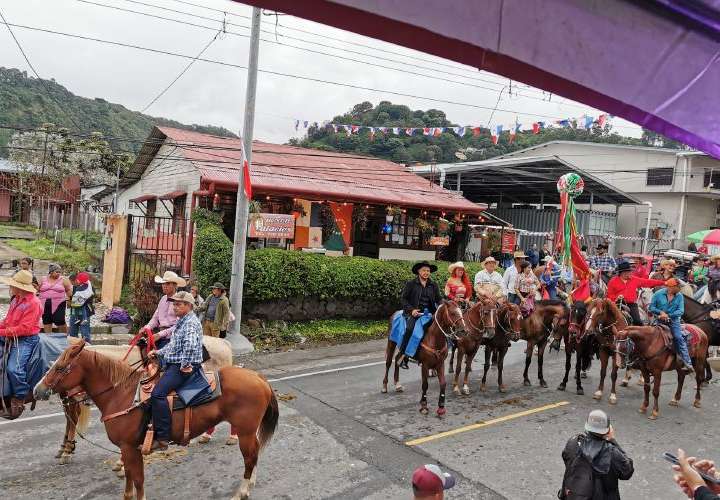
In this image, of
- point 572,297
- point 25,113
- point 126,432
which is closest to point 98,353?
point 126,432

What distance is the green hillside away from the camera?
34125 millimetres

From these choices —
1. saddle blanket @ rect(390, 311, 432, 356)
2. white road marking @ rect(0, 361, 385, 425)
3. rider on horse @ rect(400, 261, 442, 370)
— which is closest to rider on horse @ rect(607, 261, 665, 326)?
rider on horse @ rect(400, 261, 442, 370)

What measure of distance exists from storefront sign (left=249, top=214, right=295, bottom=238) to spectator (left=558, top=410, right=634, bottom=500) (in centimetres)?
1198

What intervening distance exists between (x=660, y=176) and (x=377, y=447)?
30128 mm

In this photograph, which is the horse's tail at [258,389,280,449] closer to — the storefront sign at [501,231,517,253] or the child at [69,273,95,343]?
the child at [69,273,95,343]

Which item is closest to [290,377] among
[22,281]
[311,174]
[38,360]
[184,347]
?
[38,360]

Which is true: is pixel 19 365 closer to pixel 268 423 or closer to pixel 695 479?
pixel 268 423

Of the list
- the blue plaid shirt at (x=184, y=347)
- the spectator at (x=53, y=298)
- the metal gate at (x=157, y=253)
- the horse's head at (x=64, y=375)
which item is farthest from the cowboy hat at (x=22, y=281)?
the metal gate at (x=157, y=253)

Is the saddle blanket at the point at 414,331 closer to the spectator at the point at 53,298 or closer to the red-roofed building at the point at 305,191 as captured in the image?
the spectator at the point at 53,298

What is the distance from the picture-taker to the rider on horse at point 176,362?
5508 mm

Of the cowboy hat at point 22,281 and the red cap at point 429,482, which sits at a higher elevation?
the cowboy hat at point 22,281

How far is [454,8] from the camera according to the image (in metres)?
1.12

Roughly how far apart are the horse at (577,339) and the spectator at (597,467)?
236 inches

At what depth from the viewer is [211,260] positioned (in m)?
13.5
